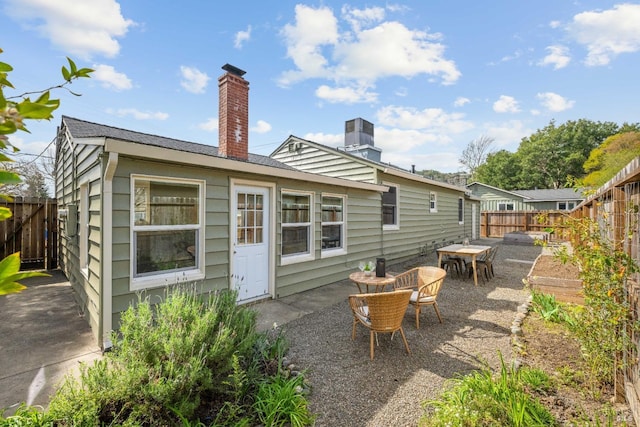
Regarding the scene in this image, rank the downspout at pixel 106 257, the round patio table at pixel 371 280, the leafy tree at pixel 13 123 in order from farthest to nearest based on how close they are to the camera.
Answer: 1. the round patio table at pixel 371 280
2. the downspout at pixel 106 257
3. the leafy tree at pixel 13 123

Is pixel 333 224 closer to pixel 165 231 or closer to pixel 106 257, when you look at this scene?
pixel 165 231

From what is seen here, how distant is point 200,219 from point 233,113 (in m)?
2.73

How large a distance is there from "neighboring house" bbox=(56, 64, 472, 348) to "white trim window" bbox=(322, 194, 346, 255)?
27 millimetres

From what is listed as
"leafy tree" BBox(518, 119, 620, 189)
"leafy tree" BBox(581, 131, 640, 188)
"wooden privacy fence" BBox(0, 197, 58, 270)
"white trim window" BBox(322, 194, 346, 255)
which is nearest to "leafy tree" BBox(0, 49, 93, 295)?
"white trim window" BBox(322, 194, 346, 255)

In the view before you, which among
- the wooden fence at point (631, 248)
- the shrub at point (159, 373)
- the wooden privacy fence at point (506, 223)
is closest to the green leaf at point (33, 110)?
the shrub at point (159, 373)

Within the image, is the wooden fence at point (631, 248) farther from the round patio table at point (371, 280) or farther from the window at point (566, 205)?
the window at point (566, 205)

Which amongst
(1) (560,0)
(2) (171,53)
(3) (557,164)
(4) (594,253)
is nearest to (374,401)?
(4) (594,253)

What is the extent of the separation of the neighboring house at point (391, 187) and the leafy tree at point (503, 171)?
87.6 ft

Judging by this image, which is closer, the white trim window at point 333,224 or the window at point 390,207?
the white trim window at point 333,224

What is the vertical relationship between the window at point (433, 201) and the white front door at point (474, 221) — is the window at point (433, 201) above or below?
above

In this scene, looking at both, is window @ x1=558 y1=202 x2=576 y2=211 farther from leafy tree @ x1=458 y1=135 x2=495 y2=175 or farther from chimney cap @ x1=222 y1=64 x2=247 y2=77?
chimney cap @ x1=222 y1=64 x2=247 y2=77

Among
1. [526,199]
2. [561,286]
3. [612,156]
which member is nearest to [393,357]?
[561,286]

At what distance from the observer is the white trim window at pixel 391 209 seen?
33.3ft

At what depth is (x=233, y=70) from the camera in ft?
21.1
